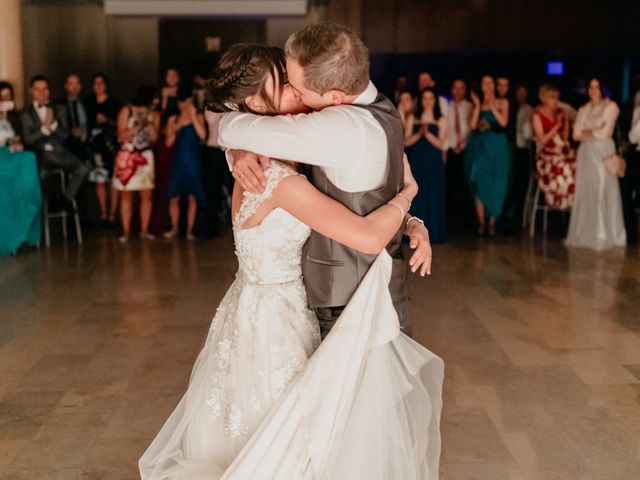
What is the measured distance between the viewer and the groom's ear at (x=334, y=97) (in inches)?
80.9

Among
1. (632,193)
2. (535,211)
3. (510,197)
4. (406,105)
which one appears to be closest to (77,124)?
(406,105)

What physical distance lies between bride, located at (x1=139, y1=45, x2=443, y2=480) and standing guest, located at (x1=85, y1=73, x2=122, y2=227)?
6042 millimetres

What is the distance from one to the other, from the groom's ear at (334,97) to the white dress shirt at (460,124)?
6.39m

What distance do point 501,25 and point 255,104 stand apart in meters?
10.5

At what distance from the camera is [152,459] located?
2.65 m

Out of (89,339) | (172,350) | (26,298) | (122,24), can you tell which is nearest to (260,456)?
(172,350)

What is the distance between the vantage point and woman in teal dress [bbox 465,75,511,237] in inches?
323

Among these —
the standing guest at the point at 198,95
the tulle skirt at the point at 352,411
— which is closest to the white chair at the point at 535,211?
the standing guest at the point at 198,95

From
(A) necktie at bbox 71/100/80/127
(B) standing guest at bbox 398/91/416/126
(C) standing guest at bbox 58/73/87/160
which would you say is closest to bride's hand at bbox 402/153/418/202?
(B) standing guest at bbox 398/91/416/126

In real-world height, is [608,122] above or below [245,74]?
below

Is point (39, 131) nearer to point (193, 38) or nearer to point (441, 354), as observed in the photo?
point (441, 354)

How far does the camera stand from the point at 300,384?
88.5 inches

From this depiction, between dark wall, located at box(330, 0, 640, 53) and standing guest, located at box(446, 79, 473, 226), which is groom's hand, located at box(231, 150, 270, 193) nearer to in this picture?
standing guest, located at box(446, 79, 473, 226)

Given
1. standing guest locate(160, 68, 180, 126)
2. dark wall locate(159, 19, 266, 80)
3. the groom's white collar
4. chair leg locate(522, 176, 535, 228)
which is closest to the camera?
the groom's white collar
